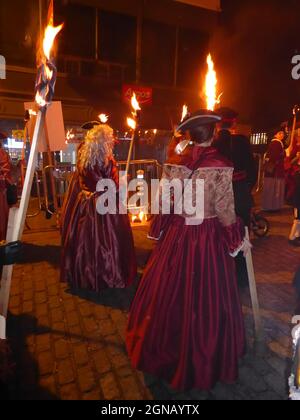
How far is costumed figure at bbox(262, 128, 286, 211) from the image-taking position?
31.3 ft

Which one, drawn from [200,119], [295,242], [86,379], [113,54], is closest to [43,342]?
[86,379]

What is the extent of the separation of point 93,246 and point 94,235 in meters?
0.15

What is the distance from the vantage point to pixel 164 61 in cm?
1670

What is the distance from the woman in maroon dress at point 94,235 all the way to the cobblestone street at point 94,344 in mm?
250

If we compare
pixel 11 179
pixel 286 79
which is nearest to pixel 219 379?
pixel 11 179

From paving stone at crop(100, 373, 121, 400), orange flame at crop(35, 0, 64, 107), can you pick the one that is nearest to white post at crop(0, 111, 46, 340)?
orange flame at crop(35, 0, 64, 107)

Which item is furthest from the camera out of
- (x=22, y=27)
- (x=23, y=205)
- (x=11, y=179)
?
(x=22, y=27)

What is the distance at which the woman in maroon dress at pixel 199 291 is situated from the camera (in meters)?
2.76

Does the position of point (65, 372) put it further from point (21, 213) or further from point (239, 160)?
point (239, 160)

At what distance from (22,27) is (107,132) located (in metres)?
12.0

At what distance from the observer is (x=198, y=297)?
2.78 m

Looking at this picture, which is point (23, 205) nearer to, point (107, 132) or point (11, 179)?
point (107, 132)

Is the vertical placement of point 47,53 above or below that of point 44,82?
above

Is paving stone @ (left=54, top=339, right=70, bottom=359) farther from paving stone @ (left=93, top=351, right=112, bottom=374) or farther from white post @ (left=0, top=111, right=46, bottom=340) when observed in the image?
white post @ (left=0, top=111, right=46, bottom=340)
